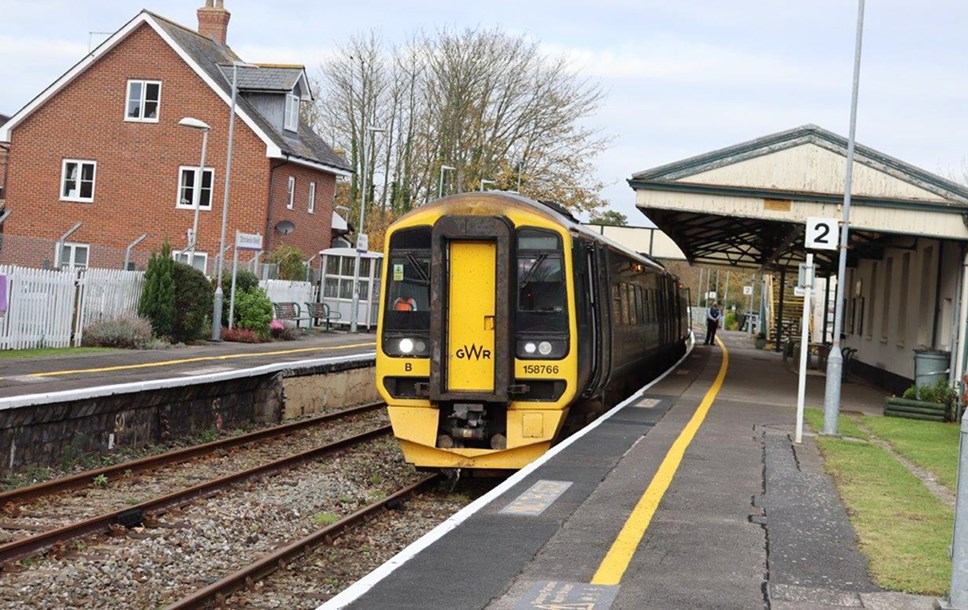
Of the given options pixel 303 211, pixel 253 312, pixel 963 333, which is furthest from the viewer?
pixel 303 211

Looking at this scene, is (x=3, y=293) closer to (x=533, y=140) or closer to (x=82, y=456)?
(x=82, y=456)

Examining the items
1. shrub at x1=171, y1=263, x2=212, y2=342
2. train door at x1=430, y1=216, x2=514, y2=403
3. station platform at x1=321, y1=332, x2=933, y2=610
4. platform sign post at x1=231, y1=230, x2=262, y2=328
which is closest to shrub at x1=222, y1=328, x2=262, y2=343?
platform sign post at x1=231, y1=230, x2=262, y2=328

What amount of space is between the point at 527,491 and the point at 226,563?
2363 mm

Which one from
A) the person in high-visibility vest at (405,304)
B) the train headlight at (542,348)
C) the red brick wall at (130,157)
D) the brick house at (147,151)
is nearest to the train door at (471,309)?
the train headlight at (542,348)

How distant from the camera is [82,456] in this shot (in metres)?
13.7

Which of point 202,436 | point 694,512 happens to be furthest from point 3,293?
point 694,512

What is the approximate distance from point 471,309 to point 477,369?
63 cm

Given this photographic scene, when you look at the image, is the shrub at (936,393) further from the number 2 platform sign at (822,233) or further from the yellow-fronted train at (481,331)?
the yellow-fronted train at (481,331)

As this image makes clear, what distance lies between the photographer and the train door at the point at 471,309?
12836 millimetres

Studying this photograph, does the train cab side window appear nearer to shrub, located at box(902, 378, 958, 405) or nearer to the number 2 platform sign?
the number 2 platform sign

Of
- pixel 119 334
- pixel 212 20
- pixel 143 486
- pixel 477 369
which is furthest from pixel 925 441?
pixel 212 20

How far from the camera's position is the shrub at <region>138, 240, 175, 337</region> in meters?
26.6

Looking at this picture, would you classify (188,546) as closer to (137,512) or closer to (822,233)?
(137,512)

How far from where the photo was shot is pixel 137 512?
10562 millimetres
